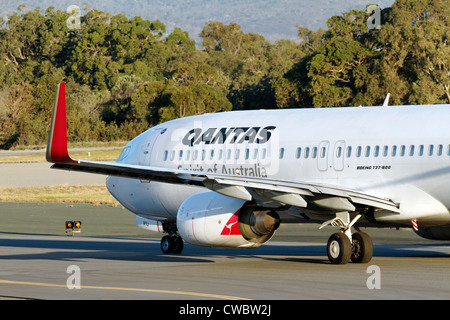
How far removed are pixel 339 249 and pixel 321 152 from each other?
2344mm

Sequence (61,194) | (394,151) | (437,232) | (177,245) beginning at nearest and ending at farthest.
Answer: (394,151)
(437,232)
(177,245)
(61,194)

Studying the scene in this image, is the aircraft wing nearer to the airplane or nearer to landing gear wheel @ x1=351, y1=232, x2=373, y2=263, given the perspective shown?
the airplane

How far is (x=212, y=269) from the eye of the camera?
784 inches

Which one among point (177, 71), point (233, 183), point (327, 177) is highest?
point (177, 71)

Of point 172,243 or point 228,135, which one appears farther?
point 172,243

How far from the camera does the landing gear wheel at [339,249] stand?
1978 cm

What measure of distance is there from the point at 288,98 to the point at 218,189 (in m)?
71.8

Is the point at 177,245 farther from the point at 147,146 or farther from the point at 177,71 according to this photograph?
the point at 177,71

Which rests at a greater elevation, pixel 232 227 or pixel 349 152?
pixel 349 152

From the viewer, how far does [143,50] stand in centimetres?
14562

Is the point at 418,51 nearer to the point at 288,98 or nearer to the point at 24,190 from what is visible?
the point at 288,98

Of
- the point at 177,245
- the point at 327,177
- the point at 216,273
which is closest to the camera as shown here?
the point at 216,273

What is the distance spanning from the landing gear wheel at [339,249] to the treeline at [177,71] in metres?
56.5

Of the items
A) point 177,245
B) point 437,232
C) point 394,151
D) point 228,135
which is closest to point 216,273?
point 394,151
